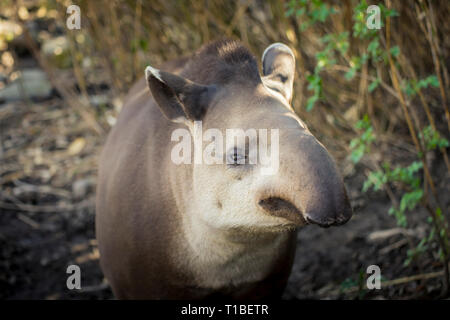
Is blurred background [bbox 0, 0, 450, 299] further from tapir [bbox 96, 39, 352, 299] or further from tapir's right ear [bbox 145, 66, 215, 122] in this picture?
tapir's right ear [bbox 145, 66, 215, 122]

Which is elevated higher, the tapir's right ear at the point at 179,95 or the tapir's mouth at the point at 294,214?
the tapir's right ear at the point at 179,95

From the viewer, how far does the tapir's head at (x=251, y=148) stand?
5.94ft

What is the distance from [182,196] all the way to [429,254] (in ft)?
6.94

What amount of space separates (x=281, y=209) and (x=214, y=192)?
0.41m

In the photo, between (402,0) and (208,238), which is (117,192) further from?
(402,0)

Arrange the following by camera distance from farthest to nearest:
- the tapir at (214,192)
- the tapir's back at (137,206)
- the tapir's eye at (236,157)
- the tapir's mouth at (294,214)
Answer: the tapir's back at (137,206)
the tapir's eye at (236,157)
the tapir at (214,192)
the tapir's mouth at (294,214)

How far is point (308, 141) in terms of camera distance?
74.6 inches

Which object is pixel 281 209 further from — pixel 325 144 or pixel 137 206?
pixel 325 144

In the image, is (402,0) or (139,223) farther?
(402,0)

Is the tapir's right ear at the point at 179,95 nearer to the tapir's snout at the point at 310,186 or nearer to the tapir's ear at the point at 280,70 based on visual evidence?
the tapir's ear at the point at 280,70

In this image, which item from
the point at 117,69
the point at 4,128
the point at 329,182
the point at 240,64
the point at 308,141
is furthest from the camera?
the point at 4,128

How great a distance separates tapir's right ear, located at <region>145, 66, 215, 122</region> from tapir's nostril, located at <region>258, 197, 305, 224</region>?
0.62 metres

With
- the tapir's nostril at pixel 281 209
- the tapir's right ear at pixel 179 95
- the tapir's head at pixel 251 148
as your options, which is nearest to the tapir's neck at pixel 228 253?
the tapir's head at pixel 251 148
